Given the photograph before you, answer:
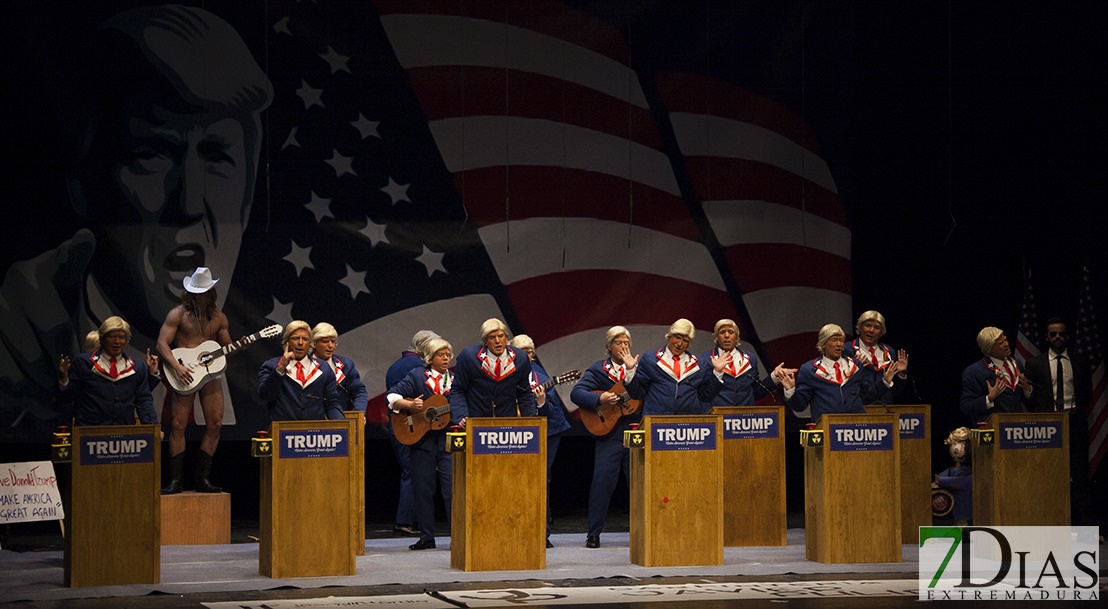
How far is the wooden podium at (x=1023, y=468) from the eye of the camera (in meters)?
9.49

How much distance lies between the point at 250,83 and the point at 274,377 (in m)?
2.98

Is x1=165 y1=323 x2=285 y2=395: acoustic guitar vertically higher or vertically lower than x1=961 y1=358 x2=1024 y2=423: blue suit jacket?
higher

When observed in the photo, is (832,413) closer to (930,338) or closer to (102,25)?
(930,338)

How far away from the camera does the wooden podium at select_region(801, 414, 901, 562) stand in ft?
30.6

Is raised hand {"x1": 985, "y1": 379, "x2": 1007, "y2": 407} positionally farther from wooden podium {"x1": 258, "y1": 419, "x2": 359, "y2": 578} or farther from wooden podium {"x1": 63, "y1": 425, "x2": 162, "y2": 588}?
wooden podium {"x1": 63, "y1": 425, "x2": 162, "y2": 588}

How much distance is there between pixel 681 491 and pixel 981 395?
2.50 m

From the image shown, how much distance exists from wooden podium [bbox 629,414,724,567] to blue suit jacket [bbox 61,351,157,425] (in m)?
3.42

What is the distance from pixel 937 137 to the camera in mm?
12445

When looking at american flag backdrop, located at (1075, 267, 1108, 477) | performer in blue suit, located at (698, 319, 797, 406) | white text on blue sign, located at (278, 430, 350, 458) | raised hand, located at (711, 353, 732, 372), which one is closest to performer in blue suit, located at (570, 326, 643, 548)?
raised hand, located at (711, 353, 732, 372)

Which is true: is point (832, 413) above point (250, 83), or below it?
below

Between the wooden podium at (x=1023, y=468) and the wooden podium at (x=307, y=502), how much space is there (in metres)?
3.93

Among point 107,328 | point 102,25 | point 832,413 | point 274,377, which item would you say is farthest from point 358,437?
point 102,25

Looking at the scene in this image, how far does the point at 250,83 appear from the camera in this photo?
11.7m

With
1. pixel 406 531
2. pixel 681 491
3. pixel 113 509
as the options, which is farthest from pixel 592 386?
pixel 113 509
